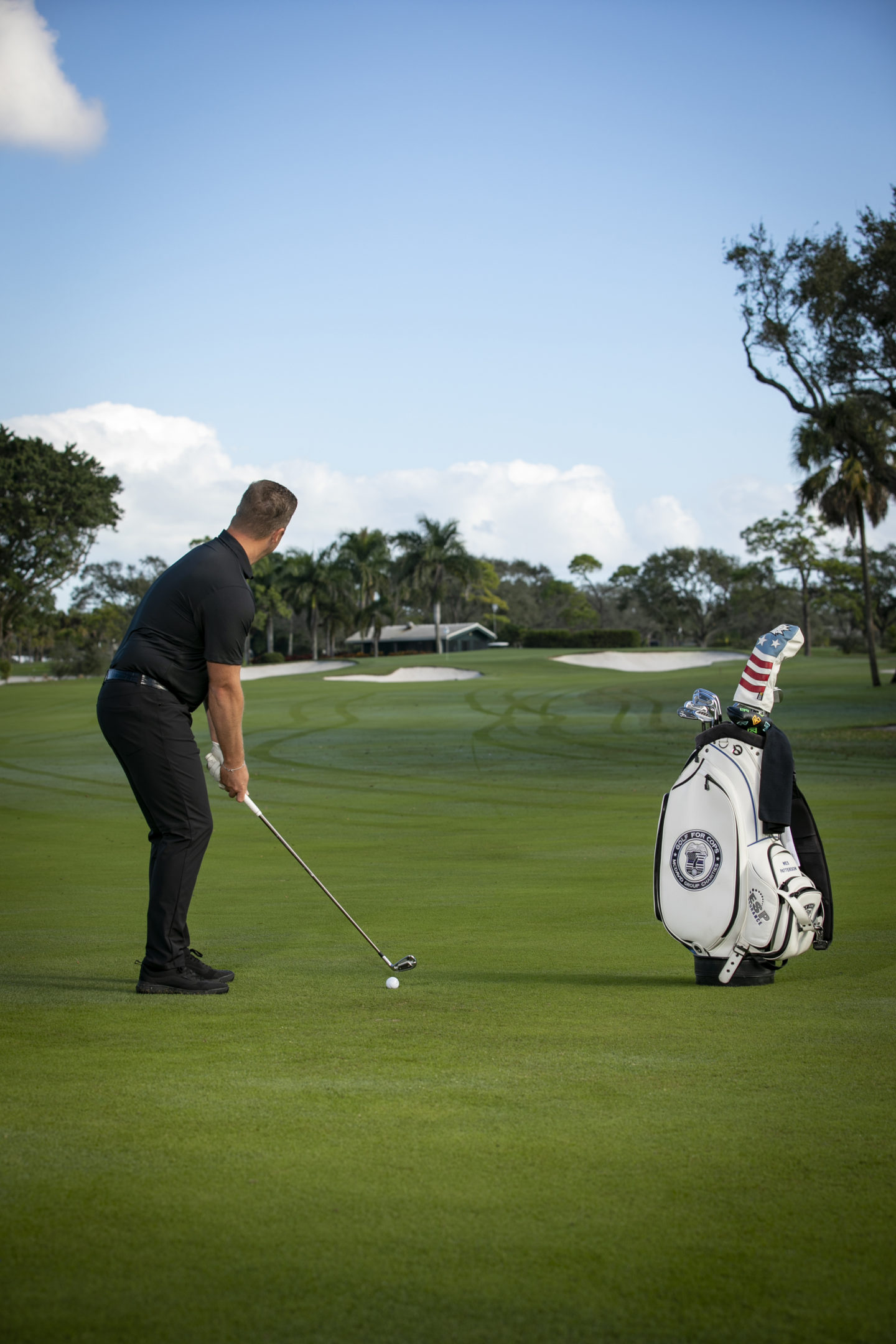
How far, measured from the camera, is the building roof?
102812 millimetres

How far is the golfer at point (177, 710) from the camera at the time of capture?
17.7 feet

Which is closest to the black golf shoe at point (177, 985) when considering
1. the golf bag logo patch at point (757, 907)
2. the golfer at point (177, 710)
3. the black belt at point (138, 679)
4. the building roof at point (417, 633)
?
the golfer at point (177, 710)

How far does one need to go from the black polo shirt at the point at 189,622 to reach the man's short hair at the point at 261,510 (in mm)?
252

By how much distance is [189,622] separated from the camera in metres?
5.47

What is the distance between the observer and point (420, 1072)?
377 cm

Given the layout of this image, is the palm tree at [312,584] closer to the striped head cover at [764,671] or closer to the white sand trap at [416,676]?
the white sand trap at [416,676]

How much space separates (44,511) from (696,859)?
62741 mm

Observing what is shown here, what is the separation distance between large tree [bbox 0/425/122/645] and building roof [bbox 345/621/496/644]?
123ft

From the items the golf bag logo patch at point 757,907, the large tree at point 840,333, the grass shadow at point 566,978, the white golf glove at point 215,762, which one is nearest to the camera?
the golf bag logo patch at point 757,907

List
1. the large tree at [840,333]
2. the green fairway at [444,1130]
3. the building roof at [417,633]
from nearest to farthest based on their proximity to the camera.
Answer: the green fairway at [444,1130]
the large tree at [840,333]
the building roof at [417,633]

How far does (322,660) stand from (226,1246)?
80.9m

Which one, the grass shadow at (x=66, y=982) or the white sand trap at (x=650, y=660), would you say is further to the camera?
the white sand trap at (x=650, y=660)

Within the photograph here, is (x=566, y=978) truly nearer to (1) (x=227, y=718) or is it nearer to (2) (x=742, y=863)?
(2) (x=742, y=863)

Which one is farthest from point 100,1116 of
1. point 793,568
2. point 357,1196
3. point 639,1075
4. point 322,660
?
point 793,568
